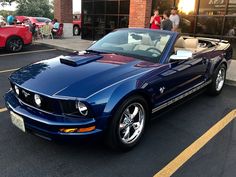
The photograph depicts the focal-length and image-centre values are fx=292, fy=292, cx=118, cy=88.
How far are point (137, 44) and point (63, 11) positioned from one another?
1230cm

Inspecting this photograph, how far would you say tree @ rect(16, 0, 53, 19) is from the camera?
40656mm

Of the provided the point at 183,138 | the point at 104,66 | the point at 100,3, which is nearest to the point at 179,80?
the point at 183,138

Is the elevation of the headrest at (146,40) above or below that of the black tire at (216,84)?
above

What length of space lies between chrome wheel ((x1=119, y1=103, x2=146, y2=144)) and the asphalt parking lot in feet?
0.59

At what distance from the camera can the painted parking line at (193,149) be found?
327 cm

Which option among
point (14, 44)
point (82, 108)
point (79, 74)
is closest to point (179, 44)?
point (79, 74)

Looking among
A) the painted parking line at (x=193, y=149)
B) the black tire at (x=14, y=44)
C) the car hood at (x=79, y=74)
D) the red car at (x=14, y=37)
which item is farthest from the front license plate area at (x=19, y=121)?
the black tire at (x=14, y=44)

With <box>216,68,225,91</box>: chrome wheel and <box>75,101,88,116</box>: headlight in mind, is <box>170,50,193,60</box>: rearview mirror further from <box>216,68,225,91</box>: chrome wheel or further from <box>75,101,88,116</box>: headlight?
<box>216,68,225,91</box>: chrome wheel

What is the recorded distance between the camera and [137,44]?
457 centimetres

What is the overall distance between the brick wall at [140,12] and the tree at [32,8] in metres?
32.6

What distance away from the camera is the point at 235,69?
8.45 m

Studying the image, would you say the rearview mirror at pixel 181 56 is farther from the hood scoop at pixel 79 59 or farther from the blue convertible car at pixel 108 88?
the hood scoop at pixel 79 59

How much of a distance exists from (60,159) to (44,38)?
41.7ft

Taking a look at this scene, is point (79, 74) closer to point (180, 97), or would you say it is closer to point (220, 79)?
point (180, 97)
